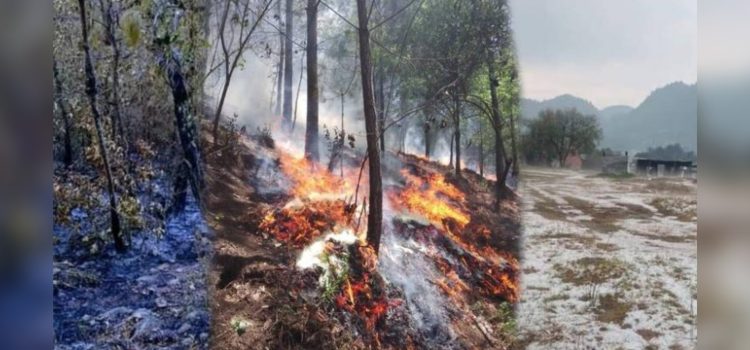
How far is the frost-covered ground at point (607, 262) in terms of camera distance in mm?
2480

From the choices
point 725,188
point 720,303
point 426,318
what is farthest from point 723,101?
point 426,318

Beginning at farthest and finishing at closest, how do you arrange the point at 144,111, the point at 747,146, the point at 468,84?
the point at 144,111 → the point at 468,84 → the point at 747,146

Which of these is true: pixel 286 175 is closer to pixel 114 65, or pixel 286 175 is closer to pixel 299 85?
pixel 299 85

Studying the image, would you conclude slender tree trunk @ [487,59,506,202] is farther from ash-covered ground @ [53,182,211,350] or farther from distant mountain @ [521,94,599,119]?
ash-covered ground @ [53,182,211,350]

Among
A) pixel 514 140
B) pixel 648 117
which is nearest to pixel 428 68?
pixel 514 140

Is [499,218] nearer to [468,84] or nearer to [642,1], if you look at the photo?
[468,84]

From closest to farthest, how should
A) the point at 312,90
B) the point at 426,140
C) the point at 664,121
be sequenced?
the point at 664,121, the point at 426,140, the point at 312,90

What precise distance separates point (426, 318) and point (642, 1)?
167 centimetres

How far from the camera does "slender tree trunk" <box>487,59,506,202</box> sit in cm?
253

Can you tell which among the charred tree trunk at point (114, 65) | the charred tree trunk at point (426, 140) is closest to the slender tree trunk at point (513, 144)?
the charred tree trunk at point (426, 140)

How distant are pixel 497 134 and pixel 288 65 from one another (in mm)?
1004

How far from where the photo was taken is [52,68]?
2.87m

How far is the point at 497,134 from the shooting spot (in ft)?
8.33

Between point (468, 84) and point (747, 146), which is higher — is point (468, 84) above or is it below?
above
